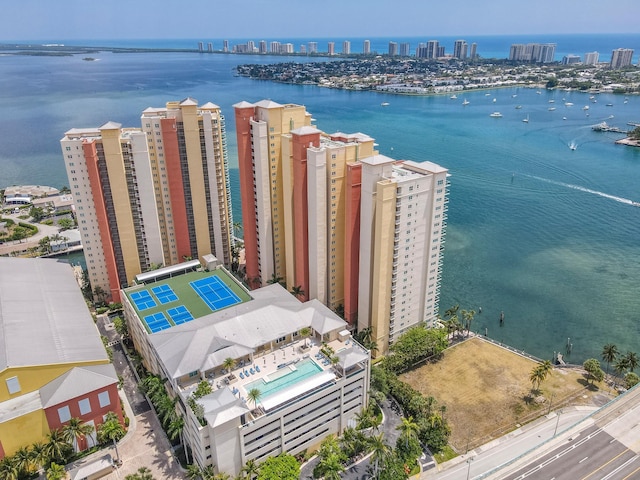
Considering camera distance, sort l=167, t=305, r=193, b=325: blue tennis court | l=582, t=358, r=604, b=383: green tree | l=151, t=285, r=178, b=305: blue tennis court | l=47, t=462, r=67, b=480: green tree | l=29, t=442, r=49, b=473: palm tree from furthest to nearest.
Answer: l=151, t=285, r=178, b=305: blue tennis court → l=167, t=305, r=193, b=325: blue tennis court → l=582, t=358, r=604, b=383: green tree → l=29, t=442, r=49, b=473: palm tree → l=47, t=462, r=67, b=480: green tree

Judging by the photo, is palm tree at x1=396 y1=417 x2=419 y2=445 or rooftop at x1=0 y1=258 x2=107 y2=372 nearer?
palm tree at x1=396 y1=417 x2=419 y2=445

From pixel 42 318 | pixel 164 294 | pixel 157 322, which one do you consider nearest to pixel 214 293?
pixel 164 294

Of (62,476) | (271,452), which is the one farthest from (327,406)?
(62,476)

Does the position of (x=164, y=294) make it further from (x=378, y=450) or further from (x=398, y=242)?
(x=378, y=450)

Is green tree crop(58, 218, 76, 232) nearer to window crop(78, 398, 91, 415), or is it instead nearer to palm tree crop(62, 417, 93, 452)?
window crop(78, 398, 91, 415)

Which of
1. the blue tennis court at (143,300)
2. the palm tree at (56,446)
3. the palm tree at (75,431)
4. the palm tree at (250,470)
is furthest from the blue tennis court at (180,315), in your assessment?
the palm tree at (250,470)

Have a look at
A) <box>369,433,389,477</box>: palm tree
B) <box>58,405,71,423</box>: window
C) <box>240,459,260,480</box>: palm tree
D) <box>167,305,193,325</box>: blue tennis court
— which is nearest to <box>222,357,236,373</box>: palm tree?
<box>240,459,260,480</box>: palm tree

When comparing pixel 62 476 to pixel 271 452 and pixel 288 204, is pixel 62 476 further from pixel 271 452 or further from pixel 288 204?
pixel 288 204
